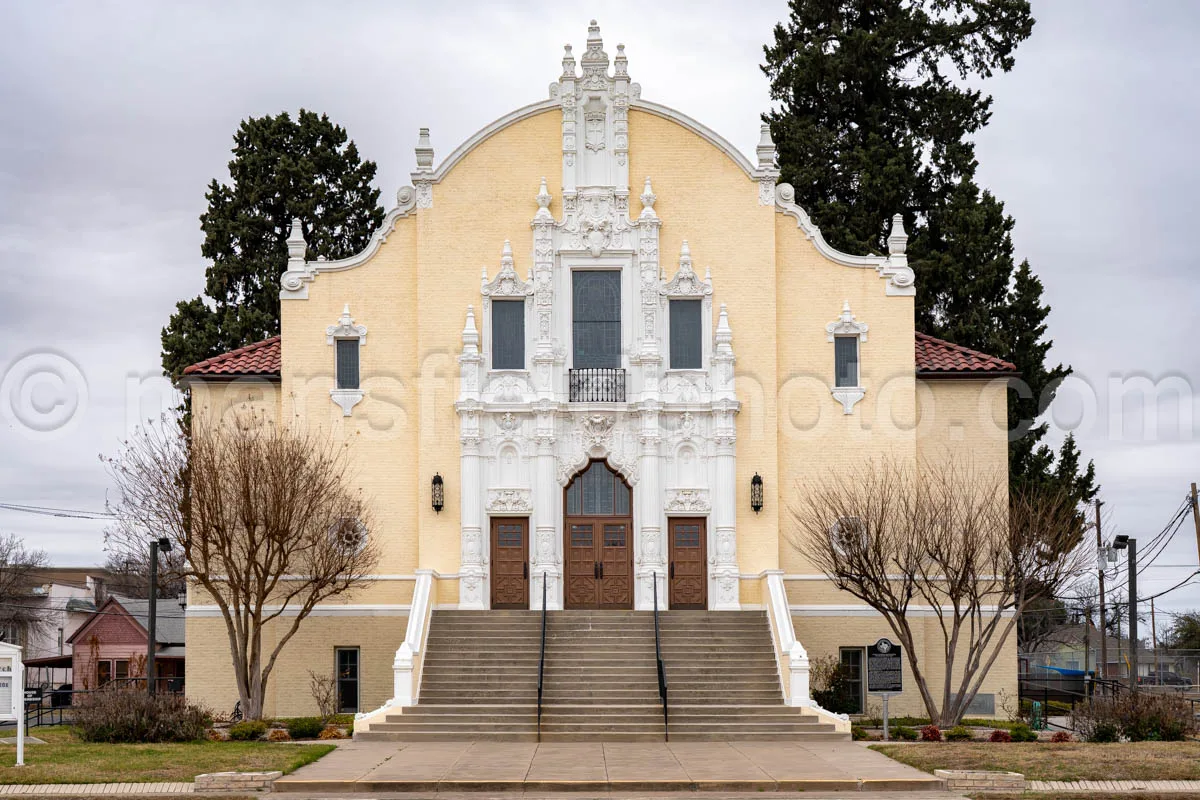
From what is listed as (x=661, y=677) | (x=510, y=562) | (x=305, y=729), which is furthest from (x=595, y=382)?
(x=305, y=729)

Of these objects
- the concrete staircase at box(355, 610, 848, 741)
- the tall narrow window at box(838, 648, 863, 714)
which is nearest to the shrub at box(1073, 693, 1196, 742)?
the concrete staircase at box(355, 610, 848, 741)

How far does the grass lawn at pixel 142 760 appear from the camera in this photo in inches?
776

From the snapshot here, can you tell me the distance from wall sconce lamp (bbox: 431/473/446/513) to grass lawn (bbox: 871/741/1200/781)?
11.6m

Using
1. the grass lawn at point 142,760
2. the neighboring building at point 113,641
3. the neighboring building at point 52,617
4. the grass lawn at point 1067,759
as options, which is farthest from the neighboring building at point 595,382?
the neighboring building at point 52,617

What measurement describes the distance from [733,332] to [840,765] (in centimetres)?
1282

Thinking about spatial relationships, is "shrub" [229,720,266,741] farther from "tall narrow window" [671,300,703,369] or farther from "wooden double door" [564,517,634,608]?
"tall narrow window" [671,300,703,369]

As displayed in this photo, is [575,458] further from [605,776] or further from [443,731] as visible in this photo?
[605,776]

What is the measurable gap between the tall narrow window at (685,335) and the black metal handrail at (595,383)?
51.8 inches

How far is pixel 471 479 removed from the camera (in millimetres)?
31438

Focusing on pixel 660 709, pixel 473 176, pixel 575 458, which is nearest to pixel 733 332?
pixel 575 458

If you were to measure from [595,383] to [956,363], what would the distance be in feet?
27.6

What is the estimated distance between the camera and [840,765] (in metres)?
21.4

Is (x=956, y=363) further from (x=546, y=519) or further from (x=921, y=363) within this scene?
(x=546, y=519)

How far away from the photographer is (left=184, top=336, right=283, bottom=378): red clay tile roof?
107ft
